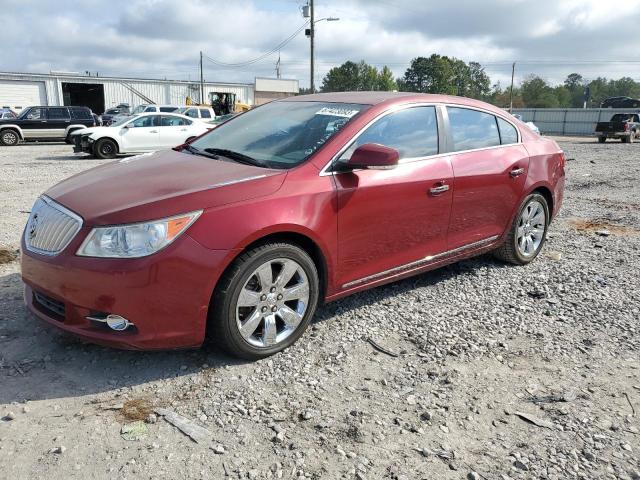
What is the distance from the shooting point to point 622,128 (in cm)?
2895

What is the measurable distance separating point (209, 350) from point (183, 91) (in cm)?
5785

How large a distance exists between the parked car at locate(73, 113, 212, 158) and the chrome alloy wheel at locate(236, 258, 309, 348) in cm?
1418

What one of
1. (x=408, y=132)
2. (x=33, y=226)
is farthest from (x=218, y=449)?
(x=408, y=132)

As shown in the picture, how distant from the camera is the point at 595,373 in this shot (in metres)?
3.31

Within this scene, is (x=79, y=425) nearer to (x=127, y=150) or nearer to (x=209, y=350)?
(x=209, y=350)

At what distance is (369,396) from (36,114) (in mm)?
22926

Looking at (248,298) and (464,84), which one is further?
(464,84)

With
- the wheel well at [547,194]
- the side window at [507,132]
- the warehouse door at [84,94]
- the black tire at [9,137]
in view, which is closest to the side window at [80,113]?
the black tire at [9,137]

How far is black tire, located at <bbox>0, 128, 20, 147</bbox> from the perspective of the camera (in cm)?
2081

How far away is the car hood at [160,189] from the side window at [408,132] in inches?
34.0

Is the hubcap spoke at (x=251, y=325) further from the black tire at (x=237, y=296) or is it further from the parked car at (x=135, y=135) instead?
the parked car at (x=135, y=135)

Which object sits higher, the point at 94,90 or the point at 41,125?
the point at 94,90

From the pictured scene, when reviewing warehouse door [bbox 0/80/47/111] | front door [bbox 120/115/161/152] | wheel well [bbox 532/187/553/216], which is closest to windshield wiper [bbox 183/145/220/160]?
wheel well [bbox 532/187/553/216]

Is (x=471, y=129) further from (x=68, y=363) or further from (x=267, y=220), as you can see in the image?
(x=68, y=363)
